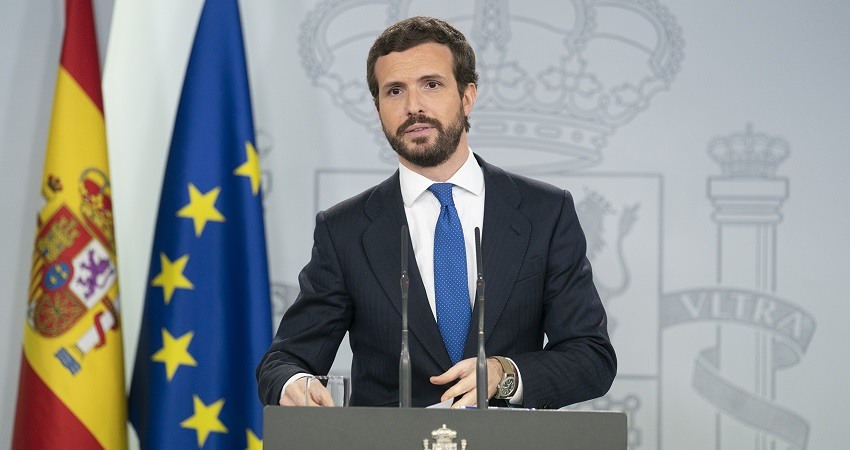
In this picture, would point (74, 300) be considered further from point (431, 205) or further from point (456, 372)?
point (456, 372)

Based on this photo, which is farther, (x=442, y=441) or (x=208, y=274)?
(x=208, y=274)

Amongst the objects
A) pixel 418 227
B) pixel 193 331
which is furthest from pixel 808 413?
Answer: pixel 193 331

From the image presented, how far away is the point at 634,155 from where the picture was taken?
3799 millimetres

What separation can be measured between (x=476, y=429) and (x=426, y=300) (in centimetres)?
78

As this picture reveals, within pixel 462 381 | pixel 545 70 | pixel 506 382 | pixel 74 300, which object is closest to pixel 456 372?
pixel 462 381

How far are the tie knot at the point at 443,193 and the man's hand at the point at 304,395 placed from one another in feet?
2.07

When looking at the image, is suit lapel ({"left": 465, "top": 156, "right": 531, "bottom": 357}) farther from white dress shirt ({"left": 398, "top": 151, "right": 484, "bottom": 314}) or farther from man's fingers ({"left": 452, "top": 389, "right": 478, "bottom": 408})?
man's fingers ({"left": 452, "top": 389, "right": 478, "bottom": 408})

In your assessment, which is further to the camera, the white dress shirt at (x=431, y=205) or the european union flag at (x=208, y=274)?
the european union flag at (x=208, y=274)

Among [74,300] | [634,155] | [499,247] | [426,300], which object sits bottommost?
[74,300]

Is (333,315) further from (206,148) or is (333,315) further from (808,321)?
(808,321)

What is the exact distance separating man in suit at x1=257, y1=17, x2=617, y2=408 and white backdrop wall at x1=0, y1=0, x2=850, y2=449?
1.32 m

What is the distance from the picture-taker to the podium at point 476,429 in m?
1.51

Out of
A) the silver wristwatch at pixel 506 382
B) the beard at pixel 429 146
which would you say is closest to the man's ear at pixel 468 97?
the beard at pixel 429 146

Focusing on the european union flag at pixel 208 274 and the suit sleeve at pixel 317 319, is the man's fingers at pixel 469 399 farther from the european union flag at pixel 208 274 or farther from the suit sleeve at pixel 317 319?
the european union flag at pixel 208 274
